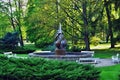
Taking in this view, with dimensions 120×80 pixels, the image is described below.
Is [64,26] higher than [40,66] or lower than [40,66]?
higher

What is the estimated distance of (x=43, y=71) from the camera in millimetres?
12922

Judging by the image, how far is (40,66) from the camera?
44.9ft

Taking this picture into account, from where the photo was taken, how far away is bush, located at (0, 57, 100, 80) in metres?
12.5

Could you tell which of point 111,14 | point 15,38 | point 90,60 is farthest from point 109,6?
point 90,60

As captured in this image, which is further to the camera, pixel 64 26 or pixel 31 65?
pixel 64 26

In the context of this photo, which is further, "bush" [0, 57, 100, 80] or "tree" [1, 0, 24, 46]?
"tree" [1, 0, 24, 46]

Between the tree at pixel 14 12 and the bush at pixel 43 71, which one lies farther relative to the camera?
the tree at pixel 14 12

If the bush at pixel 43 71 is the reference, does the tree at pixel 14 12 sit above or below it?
above

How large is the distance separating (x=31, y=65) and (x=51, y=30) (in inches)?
1017

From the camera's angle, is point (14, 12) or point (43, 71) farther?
point (14, 12)

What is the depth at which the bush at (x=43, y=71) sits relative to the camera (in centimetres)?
1248

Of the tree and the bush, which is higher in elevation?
the tree

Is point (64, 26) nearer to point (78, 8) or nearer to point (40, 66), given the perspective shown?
point (78, 8)

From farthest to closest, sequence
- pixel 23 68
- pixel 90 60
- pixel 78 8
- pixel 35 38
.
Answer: pixel 35 38, pixel 78 8, pixel 90 60, pixel 23 68
